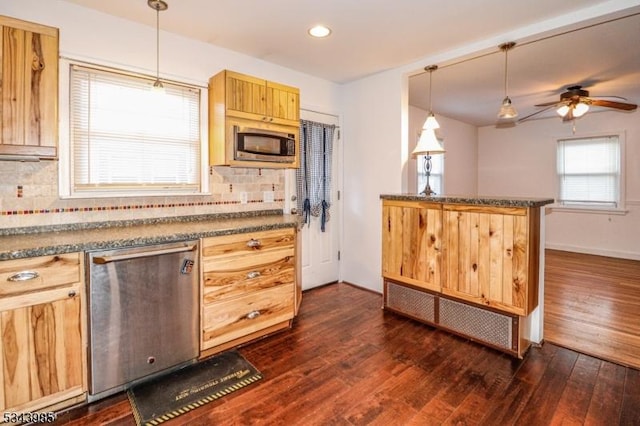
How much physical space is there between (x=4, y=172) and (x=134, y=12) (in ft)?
4.52

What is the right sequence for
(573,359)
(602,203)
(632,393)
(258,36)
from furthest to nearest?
(602,203), (258,36), (573,359), (632,393)

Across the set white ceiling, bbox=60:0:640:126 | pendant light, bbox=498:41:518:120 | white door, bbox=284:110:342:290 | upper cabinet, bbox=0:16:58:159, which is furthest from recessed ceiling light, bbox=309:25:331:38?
upper cabinet, bbox=0:16:58:159

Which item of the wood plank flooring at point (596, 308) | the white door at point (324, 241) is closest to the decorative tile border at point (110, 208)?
the white door at point (324, 241)

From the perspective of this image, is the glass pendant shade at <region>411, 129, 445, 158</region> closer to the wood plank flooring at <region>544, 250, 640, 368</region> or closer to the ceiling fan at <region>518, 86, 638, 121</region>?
the wood plank flooring at <region>544, 250, 640, 368</region>

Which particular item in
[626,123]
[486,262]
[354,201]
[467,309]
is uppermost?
[626,123]

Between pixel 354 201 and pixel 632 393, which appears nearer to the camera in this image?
pixel 632 393

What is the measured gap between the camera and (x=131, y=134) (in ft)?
8.45

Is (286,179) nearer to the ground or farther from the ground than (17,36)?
nearer to the ground

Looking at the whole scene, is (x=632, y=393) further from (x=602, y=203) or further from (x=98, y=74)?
(x=602, y=203)

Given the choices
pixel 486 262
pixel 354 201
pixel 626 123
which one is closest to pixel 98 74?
pixel 354 201

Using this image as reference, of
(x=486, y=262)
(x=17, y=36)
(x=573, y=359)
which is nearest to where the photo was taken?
(x=17, y=36)

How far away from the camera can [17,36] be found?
1.84 metres

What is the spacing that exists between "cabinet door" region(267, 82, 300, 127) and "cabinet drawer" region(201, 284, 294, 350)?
1.48m

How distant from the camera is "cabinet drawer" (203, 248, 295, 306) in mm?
2328
